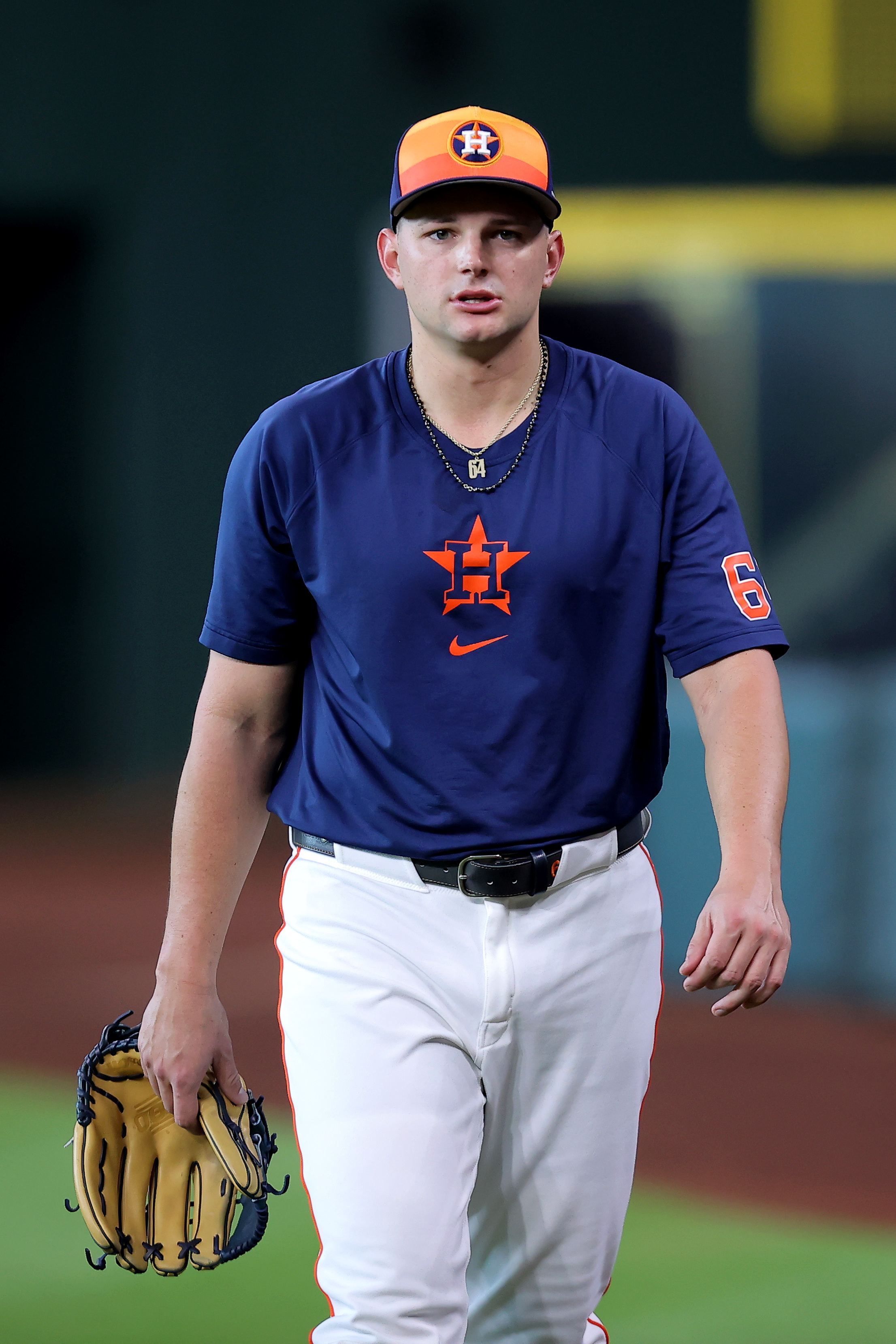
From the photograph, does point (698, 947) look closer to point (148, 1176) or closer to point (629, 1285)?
point (148, 1176)

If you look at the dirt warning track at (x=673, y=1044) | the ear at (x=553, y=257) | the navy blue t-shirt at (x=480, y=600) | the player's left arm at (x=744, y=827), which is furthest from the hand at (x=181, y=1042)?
the dirt warning track at (x=673, y=1044)

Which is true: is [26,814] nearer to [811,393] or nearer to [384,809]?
[811,393]

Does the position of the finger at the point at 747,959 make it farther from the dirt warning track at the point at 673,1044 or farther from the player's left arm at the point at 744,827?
the dirt warning track at the point at 673,1044

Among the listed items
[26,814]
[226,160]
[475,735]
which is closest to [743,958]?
[475,735]

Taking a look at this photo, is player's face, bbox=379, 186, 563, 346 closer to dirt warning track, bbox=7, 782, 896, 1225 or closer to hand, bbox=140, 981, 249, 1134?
hand, bbox=140, 981, 249, 1134

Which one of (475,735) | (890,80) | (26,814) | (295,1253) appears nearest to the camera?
(475,735)

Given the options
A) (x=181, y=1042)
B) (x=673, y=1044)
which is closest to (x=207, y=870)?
(x=181, y=1042)

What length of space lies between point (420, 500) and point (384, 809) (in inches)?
18.2

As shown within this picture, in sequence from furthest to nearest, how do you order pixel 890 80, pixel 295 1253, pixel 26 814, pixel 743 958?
pixel 26 814 < pixel 890 80 < pixel 295 1253 < pixel 743 958

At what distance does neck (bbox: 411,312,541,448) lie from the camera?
8.90 feet

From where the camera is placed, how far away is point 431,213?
2.69 m

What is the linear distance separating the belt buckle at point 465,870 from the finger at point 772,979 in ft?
1.44

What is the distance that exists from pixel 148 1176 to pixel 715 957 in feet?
3.85

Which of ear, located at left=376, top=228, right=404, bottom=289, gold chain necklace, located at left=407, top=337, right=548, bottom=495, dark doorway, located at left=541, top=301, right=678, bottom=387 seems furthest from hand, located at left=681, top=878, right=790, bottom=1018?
dark doorway, located at left=541, top=301, right=678, bottom=387
